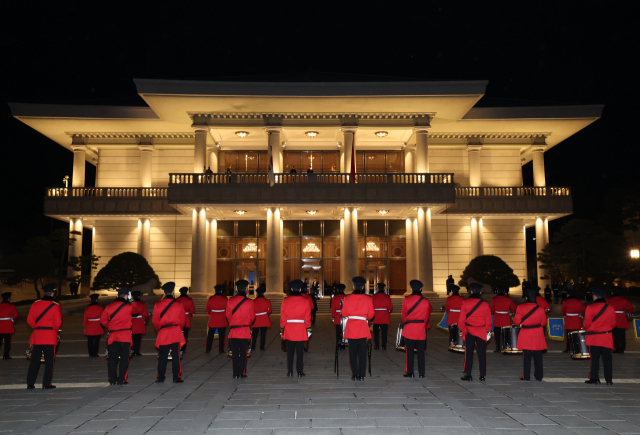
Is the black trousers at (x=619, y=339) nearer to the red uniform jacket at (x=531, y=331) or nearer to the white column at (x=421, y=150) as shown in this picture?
the red uniform jacket at (x=531, y=331)

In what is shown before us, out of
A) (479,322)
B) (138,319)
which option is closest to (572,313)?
(479,322)

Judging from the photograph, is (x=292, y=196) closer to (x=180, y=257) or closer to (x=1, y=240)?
(x=180, y=257)

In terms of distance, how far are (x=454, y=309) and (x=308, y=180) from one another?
61.6 feet

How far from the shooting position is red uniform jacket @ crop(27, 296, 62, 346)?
948 cm

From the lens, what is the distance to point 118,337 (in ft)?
31.9

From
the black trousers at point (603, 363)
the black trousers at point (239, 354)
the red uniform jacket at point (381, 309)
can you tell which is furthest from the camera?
the red uniform jacket at point (381, 309)

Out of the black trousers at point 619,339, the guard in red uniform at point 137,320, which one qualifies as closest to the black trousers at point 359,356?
the guard in red uniform at point 137,320

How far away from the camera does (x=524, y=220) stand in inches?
1483

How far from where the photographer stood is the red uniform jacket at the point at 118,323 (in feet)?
32.0

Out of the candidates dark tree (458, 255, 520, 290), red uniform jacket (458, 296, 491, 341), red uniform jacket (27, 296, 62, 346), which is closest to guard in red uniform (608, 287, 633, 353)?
red uniform jacket (458, 296, 491, 341)

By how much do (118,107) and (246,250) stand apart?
1292 centimetres

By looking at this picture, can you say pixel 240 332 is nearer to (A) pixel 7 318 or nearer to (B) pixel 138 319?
(B) pixel 138 319

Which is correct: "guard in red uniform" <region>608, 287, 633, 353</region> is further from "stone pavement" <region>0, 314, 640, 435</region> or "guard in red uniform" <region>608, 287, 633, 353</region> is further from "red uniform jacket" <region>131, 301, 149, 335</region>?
"red uniform jacket" <region>131, 301, 149, 335</region>

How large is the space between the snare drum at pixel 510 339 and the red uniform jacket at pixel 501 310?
17 centimetres
